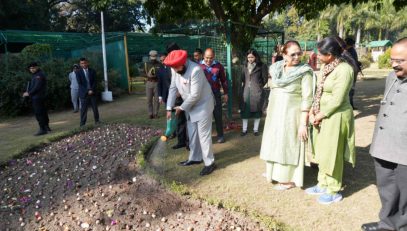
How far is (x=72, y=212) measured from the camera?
3.87 meters

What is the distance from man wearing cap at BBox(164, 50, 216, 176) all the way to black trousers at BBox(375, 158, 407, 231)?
218 cm

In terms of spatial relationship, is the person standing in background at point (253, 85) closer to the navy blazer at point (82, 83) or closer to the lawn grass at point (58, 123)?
the lawn grass at point (58, 123)

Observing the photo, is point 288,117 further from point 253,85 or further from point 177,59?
point 253,85

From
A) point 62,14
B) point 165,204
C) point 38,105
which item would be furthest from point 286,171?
point 62,14

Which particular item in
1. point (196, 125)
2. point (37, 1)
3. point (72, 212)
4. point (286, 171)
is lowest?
point (72, 212)

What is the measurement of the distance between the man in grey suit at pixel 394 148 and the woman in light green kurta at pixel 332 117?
0.52m

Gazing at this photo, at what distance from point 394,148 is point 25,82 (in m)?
11.0

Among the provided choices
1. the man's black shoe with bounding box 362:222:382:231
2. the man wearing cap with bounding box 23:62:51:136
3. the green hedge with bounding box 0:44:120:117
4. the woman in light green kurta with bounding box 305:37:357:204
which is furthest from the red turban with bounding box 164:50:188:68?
the green hedge with bounding box 0:44:120:117

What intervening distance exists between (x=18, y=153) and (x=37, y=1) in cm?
2294

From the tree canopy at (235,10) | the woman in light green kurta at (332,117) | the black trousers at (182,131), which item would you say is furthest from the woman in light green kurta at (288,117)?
the tree canopy at (235,10)

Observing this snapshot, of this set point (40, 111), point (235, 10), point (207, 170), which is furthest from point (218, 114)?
point (40, 111)

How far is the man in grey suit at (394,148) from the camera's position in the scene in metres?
2.78

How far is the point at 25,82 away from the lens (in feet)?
36.0

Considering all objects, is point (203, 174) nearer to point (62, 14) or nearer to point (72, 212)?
point (72, 212)
